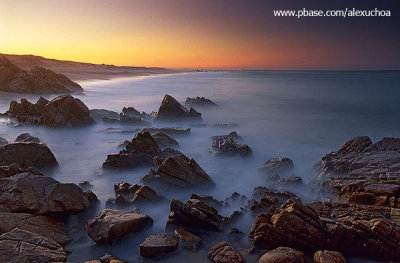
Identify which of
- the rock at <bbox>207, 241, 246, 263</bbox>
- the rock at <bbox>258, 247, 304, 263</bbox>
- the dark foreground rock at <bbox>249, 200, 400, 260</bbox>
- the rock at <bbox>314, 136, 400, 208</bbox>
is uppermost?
the rock at <bbox>314, 136, 400, 208</bbox>

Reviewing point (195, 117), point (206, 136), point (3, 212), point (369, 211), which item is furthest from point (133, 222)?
point (195, 117)

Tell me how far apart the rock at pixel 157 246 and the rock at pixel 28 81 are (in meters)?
32.5

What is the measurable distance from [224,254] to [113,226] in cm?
243

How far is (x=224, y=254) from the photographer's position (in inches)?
213

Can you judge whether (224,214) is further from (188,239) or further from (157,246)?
(157,246)

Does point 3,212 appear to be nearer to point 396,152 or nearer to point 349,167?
point 349,167

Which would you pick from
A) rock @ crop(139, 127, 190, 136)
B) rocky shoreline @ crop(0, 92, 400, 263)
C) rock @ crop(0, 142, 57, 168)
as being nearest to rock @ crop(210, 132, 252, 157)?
rocky shoreline @ crop(0, 92, 400, 263)

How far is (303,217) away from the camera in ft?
18.9

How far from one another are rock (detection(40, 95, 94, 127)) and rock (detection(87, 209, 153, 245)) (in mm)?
11531

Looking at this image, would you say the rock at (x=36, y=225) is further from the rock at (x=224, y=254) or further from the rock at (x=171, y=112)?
the rock at (x=171, y=112)

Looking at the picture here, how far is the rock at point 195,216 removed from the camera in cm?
643

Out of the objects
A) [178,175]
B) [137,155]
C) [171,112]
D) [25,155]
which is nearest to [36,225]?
[178,175]

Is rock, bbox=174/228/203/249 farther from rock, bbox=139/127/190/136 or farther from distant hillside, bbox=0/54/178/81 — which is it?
distant hillside, bbox=0/54/178/81

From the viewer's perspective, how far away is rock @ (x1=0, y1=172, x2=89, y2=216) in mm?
6402
